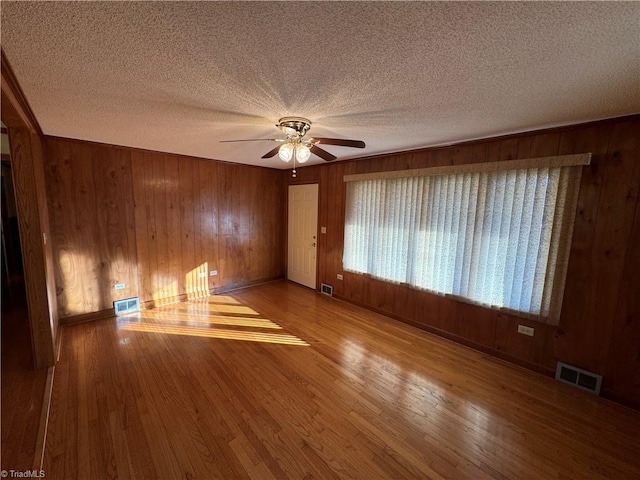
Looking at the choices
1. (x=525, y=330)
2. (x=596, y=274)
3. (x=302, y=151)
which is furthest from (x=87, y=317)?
(x=596, y=274)

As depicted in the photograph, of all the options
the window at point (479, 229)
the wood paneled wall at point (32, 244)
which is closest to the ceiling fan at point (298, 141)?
the window at point (479, 229)

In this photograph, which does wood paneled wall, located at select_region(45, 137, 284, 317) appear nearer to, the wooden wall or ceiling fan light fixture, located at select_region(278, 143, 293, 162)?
the wooden wall

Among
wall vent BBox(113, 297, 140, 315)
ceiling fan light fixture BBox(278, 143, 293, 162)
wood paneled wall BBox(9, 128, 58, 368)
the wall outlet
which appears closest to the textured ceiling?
ceiling fan light fixture BBox(278, 143, 293, 162)

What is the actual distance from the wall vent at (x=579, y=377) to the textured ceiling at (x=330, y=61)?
7.05 feet

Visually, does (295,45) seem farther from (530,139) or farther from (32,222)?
(32,222)

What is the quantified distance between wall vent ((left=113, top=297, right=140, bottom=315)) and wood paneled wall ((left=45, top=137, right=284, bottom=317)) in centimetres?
7

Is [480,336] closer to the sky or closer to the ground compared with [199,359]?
closer to the sky

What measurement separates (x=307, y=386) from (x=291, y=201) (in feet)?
11.9

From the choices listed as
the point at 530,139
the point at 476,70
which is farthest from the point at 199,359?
the point at 530,139

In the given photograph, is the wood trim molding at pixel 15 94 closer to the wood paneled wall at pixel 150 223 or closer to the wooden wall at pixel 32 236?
the wooden wall at pixel 32 236

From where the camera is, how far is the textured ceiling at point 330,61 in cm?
103

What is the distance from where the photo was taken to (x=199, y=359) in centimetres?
267

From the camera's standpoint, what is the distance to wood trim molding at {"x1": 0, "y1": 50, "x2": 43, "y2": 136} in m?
1.44

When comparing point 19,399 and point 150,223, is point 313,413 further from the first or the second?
point 150,223
